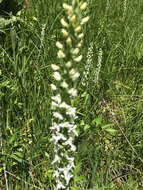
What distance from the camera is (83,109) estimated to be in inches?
96.0

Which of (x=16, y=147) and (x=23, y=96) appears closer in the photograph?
(x=16, y=147)

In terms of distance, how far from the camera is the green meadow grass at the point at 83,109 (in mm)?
2051

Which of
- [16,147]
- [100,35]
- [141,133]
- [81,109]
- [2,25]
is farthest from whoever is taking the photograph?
[100,35]

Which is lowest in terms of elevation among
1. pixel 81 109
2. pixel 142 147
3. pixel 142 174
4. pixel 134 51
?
pixel 142 174

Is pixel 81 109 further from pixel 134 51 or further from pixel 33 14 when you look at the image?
pixel 33 14

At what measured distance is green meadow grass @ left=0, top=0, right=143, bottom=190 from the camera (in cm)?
205

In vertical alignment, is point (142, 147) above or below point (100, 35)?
below

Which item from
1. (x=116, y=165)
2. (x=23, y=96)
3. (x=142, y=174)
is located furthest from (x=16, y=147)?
(x=142, y=174)

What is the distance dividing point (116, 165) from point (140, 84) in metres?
1.03

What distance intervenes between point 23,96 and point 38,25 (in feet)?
3.53

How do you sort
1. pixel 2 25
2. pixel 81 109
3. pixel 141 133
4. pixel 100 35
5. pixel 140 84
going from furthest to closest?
pixel 100 35 → pixel 140 84 → pixel 2 25 → pixel 81 109 → pixel 141 133

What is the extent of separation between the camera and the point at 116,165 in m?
2.26

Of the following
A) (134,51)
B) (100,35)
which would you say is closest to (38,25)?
(100,35)

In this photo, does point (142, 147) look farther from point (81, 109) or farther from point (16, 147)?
point (16, 147)
